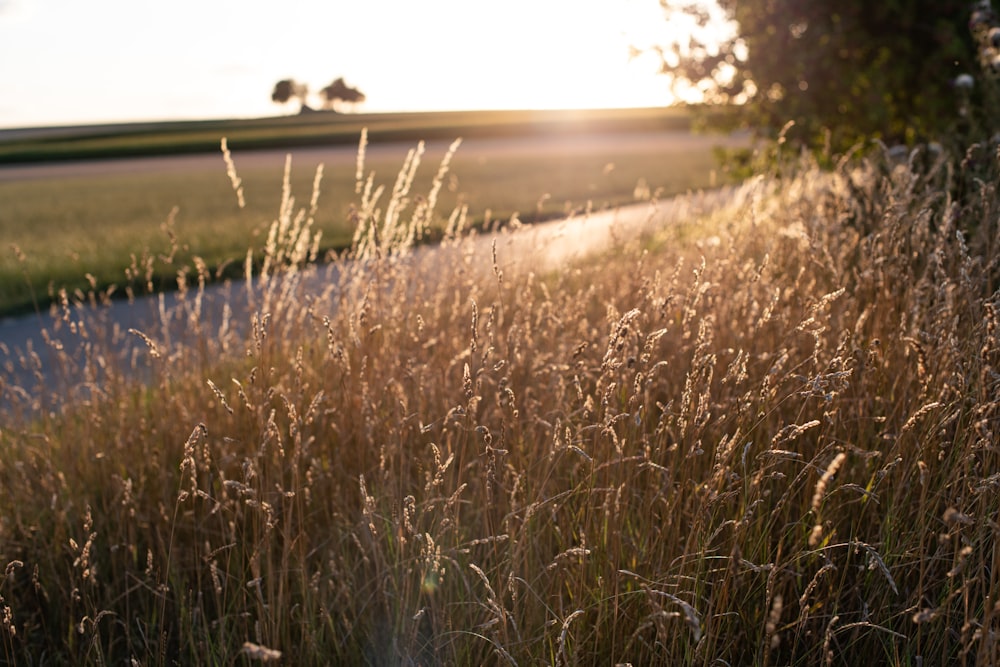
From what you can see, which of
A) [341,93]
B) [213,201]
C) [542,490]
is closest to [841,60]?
[542,490]

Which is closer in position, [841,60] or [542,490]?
[542,490]

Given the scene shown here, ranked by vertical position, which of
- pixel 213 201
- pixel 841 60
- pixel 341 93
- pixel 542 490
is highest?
pixel 341 93

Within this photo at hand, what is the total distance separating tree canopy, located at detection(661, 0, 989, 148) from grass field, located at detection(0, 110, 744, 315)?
2.34 m

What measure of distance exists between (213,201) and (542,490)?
20.4 meters

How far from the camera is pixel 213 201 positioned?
20625mm

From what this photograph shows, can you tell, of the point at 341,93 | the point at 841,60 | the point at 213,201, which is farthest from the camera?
the point at 341,93

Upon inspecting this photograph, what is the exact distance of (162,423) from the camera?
140 inches

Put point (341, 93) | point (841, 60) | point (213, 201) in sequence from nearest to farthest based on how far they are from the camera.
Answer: point (841, 60) → point (213, 201) → point (341, 93)

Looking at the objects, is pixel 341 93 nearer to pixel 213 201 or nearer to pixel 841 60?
pixel 213 201

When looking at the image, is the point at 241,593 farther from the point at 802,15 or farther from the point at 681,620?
the point at 802,15

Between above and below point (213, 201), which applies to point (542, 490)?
below

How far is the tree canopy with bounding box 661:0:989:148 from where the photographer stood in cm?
885

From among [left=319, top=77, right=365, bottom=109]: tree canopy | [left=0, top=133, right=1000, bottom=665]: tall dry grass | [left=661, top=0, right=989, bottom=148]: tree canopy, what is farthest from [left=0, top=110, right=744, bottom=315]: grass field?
[left=319, top=77, right=365, bottom=109]: tree canopy

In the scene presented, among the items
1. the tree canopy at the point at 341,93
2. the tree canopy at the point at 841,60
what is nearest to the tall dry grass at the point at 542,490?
the tree canopy at the point at 841,60
